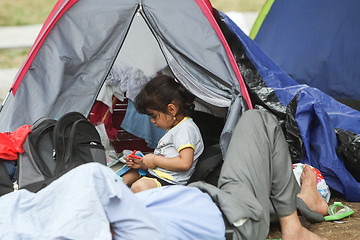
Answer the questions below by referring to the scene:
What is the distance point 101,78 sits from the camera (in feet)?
12.0

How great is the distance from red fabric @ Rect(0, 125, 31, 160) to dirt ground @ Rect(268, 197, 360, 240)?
1.36m

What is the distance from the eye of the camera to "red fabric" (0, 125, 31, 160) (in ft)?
9.51

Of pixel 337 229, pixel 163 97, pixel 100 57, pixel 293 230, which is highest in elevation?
pixel 100 57

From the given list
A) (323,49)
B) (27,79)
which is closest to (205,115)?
(27,79)

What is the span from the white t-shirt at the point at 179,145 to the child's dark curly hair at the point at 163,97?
10 centimetres

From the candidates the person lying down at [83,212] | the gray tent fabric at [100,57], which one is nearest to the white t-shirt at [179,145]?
the gray tent fabric at [100,57]

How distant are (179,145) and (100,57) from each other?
2.79 ft

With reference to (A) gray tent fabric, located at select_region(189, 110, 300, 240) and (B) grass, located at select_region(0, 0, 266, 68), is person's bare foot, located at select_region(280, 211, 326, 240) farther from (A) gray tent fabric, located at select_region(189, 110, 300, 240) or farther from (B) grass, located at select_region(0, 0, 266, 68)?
(B) grass, located at select_region(0, 0, 266, 68)

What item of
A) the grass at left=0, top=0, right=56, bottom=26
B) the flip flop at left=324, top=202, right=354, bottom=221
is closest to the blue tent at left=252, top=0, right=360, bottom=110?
the flip flop at left=324, top=202, right=354, bottom=221

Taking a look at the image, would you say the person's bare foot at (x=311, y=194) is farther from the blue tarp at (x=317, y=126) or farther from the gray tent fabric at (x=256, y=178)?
the gray tent fabric at (x=256, y=178)

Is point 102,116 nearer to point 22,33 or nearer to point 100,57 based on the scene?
point 100,57

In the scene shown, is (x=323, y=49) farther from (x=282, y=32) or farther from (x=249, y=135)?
(x=249, y=135)

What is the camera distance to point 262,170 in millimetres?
2619

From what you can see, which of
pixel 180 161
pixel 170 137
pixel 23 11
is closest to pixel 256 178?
pixel 180 161
